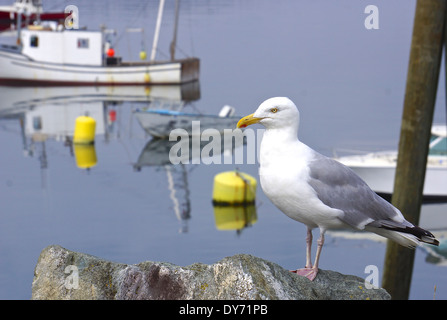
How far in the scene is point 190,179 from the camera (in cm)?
3334

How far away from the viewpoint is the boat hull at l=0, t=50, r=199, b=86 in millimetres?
55344

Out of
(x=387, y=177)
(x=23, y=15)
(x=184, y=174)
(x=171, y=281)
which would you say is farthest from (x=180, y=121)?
(x=23, y=15)

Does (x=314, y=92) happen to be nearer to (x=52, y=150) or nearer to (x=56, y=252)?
(x=52, y=150)

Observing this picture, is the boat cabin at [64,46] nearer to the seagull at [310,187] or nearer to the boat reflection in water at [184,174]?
the boat reflection in water at [184,174]

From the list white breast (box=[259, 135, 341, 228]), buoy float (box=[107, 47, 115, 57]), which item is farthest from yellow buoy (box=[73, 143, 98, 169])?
white breast (box=[259, 135, 341, 228])

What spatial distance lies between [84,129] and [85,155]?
5.79 feet

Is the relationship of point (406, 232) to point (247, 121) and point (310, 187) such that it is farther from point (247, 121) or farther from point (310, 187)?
Result: point (247, 121)

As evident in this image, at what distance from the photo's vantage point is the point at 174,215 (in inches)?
1103

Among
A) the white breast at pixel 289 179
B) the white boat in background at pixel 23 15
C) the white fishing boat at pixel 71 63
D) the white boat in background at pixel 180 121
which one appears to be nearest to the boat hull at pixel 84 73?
the white fishing boat at pixel 71 63

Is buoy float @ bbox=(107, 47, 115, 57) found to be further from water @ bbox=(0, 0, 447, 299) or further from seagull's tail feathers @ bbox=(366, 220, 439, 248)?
seagull's tail feathers @ bbox=(366, 220, 439, 248)

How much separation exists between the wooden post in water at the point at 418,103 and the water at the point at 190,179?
804mm

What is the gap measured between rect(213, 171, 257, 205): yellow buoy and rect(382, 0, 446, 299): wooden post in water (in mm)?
18195
